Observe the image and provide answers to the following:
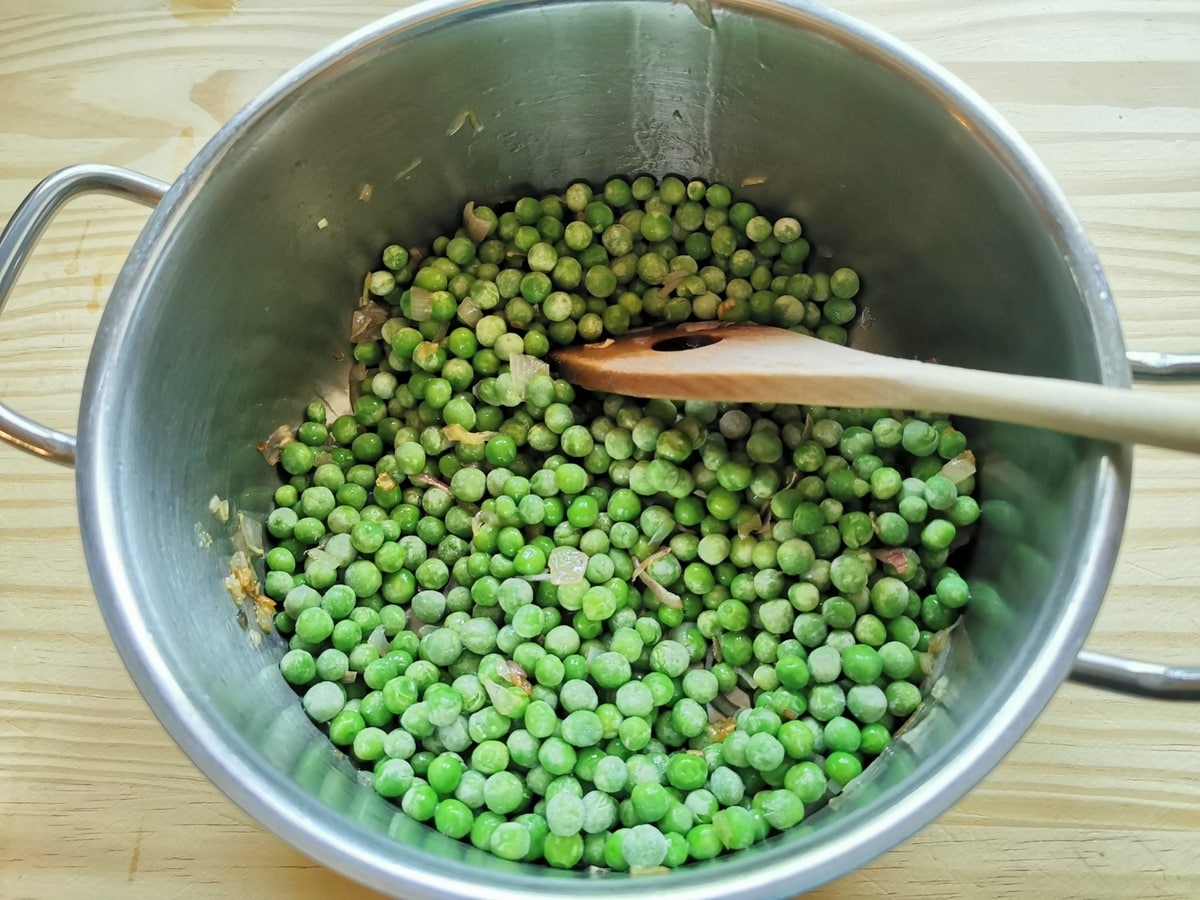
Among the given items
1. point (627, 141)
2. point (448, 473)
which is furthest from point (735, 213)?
point (448, 473)

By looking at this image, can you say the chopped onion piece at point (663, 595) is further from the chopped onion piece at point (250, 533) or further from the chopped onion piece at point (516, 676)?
the chopped onion piece at point (250, 533)

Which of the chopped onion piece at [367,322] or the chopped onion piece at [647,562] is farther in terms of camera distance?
the chopped onion piece at [367,322]

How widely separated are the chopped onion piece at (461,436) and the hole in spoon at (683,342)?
1.05 feet

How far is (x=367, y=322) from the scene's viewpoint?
1.55m

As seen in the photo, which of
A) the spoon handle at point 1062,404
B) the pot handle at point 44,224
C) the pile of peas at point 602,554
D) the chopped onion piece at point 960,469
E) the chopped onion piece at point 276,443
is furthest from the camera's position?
the chopped onion piece at point 276,443

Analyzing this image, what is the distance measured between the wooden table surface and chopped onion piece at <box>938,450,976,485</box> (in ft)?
1.30

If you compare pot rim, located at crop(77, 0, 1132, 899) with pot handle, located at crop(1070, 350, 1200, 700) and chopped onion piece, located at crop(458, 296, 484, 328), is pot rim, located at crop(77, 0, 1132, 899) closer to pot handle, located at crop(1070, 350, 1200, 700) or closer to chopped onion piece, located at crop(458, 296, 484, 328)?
pot handle, located at crop(1070, 350, 1200, 700)

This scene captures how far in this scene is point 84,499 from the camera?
1027mm

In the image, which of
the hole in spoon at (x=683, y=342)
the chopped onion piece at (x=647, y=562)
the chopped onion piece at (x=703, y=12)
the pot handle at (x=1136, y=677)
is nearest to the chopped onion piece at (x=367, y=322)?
the hole in spoon at (x=683, y=342)

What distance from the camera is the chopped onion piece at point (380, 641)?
1391 millimetres

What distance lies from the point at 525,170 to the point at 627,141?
0.58ft

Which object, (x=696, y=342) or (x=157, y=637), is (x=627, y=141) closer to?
(x=696, y=342)

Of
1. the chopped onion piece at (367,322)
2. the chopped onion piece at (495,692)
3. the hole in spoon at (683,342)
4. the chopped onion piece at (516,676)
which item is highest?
the hole in spoon at (683,342)

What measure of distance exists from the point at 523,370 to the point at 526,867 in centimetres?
76
